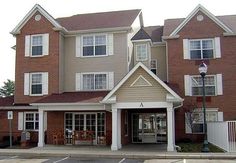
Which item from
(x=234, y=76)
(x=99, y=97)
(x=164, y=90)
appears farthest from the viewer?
(x=234, y=76)

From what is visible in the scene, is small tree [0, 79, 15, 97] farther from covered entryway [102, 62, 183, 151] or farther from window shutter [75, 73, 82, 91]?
covered entryway [102, 62, 183, 151]

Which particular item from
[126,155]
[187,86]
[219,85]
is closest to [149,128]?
[187,86]

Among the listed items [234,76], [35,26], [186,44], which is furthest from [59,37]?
[234,76]

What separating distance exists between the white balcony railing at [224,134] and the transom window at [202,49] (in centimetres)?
565

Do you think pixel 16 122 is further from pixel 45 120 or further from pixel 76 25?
pixel 76 25

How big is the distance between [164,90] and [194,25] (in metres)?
8.99

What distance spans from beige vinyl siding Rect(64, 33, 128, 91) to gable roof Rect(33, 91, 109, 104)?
5.92ft

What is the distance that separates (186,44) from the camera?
95.3 ft

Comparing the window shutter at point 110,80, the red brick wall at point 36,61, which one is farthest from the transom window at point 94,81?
the red brick wall at point 36,61

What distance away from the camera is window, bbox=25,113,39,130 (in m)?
28.8

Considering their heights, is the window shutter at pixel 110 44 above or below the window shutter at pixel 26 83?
above

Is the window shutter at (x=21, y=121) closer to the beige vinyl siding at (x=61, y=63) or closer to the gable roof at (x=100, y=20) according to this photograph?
the beige vinyl siding at (x=61, y=63)

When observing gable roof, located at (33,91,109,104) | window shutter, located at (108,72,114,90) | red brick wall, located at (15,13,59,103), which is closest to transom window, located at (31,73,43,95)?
red brick wall, located at (15,13,59,103)

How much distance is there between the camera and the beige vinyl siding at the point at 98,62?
28.7m
